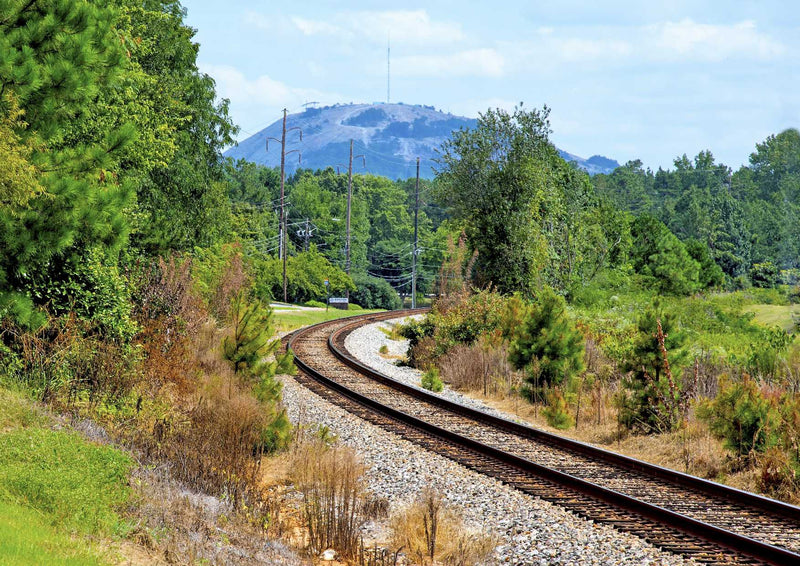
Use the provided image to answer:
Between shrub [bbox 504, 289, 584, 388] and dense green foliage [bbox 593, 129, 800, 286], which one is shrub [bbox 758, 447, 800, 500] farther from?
dense green foliage [bbox 593, 129, 800, 286]

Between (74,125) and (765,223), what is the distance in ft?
366

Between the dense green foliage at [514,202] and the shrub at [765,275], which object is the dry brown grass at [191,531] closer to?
the dense green foliage at [514,202]

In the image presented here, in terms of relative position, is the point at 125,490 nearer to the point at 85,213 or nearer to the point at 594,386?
the point at 85,213

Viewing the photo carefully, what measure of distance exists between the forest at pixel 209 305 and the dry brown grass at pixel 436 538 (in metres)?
1.56

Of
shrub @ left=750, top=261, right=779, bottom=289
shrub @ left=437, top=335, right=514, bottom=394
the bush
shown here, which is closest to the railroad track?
shrub @ left=437, top=335, right=514, bottom=394

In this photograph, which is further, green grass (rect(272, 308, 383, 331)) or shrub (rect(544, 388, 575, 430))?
green grass (rect(272, 308, 383, 331))

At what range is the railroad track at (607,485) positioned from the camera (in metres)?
7.62

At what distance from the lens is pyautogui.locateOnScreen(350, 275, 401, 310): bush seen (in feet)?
277

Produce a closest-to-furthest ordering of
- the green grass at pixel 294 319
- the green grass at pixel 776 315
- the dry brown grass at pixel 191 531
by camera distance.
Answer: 1. the dry brown grass at pixel 191 531
2. the green grass at pixel 776 315
3. the green grass at pixel 294 319

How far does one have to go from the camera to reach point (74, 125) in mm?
12234

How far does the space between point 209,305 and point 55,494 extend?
21189 millimetres

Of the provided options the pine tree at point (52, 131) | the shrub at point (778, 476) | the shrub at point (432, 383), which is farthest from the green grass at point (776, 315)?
the pine tree at point (52, 131)

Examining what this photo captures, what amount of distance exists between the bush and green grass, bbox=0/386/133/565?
2998 inches

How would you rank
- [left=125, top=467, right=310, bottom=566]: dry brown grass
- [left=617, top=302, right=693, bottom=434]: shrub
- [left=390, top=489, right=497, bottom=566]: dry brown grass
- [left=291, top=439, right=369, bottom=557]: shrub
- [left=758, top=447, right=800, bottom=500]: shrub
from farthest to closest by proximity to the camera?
[left=617, top=302, right=693, bottom=434]: shrub → [left=758, top=447, right=800, bottom=500]: shrub → [left=291, top=439, right=369, bottom=557]: shrub → [left=390, top=489, right=497, bottom=566]: dry brown grass → [left=125, top=467, right=310, bottom=566]: dry brown grass
